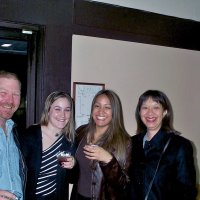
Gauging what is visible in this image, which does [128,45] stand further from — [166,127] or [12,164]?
[12,164]

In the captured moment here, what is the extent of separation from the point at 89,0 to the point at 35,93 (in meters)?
1.10

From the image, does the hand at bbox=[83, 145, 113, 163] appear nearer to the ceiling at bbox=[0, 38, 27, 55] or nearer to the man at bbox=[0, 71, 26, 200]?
the man at bbox=[0, 71, 26, 200]

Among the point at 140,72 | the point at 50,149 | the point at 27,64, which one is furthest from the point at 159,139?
the point at 27,64

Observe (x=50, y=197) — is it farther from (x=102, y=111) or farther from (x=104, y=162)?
(x=102, y=111)

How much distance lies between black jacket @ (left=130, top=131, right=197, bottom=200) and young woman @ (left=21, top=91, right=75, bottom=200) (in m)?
0.59

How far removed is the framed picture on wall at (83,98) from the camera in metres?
3.21

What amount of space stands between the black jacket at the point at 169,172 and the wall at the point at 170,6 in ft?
5.37

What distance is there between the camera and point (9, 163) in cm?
221

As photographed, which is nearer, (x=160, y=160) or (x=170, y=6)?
(x=160, y=160)

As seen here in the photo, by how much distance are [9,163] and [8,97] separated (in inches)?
19.3

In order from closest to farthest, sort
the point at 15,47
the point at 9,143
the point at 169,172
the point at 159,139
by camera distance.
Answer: the point at 9,143 → the point at 169,172 → the point at 159,139 → the point at 15,47

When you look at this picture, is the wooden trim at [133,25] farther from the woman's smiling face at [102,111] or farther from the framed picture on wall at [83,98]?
the woman's smiling face at [102,111]

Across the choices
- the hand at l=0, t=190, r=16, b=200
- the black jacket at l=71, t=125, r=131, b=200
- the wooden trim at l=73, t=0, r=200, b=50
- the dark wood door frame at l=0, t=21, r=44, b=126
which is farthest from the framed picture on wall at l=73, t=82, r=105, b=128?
the hand at l=0, t=190, r=16, b=200

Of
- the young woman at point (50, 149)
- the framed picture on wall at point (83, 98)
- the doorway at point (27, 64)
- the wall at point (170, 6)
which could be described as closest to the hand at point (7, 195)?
the young woman at point (50, 149)
